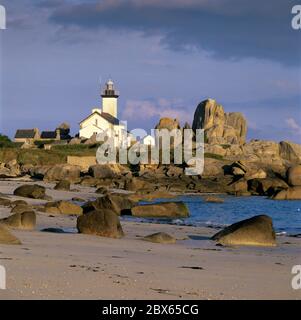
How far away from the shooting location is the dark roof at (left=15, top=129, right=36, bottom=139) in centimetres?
8899

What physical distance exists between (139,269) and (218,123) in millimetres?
86844

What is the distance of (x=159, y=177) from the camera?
185 feet

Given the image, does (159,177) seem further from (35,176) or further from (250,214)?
(250,214)

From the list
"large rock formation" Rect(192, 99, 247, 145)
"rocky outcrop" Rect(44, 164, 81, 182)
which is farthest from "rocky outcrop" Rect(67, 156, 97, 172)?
"large rock formation" Rect(192, 99, 247, 145)

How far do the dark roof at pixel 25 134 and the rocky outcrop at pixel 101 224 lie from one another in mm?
73254

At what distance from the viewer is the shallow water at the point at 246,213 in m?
24.8

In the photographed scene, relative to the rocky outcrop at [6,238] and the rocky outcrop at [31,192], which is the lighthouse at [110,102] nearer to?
the rocky outcrop at [31,192]

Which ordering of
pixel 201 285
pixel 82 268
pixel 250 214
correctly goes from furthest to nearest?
pixel 250 214 → pixel 82 268 → pixel 201 285

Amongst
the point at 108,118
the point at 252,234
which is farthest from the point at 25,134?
the point at 252,234

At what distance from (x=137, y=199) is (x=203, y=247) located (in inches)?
820

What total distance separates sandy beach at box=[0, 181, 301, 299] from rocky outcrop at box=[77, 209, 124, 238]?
35 centimetres

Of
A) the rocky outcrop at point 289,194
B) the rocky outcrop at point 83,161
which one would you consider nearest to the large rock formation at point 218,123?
the rocky outcrop at point 83,161

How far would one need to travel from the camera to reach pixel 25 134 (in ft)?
295
